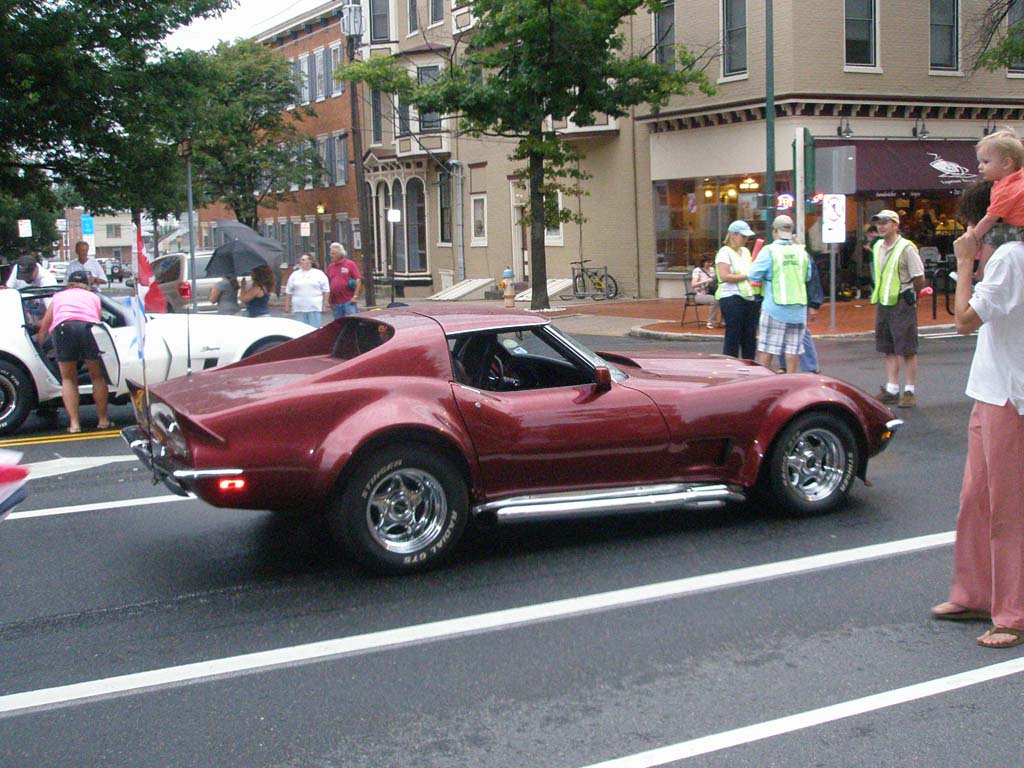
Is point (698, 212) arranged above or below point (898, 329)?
above

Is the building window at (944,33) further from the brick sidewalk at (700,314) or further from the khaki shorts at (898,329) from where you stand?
the khaki shorts at (898,329)

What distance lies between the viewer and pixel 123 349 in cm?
1174

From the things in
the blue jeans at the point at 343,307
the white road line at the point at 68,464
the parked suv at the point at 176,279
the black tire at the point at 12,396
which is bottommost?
the white road line at the point at 68,464

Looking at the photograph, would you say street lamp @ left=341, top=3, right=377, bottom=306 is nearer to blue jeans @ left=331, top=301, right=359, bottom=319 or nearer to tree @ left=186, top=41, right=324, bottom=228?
blue jeans @ left=331, top=301, right=359, bottom=319

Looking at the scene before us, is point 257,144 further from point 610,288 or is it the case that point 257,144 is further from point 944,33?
point 944,33

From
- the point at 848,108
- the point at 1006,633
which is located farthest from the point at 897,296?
the point at 848,108

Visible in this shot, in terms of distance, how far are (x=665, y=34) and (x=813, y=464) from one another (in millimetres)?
24619

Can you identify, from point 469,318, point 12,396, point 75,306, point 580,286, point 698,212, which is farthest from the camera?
point 580,286

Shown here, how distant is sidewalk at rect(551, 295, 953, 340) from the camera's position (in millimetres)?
21281

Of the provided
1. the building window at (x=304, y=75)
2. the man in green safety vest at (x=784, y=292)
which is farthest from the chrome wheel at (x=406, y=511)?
the building window at (x=304, y=75)

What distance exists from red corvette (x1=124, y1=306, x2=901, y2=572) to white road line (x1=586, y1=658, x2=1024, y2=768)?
2200 mm

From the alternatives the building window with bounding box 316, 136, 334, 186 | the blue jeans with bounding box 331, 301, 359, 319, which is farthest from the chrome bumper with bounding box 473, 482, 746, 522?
the building window with bounding box 316, 136, 334, 186

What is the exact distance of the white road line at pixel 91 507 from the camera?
310 inches

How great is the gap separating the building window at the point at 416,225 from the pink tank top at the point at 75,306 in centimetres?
3253
